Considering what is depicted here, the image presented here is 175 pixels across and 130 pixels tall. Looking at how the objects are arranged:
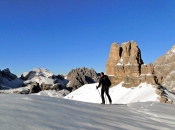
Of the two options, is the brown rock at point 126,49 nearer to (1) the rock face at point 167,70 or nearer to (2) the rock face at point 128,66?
(2) the rock face at point 128,66

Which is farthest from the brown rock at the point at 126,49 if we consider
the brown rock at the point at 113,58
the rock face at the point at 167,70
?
the rock face at the point at 167,70

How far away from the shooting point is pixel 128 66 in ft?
273

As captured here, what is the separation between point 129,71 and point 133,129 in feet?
255

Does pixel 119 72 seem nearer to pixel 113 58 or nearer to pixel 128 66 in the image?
pixel 128 66

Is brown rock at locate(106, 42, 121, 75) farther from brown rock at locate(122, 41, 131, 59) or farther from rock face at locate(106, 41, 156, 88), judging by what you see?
brown rock at locate(122, 41, 131, 59)

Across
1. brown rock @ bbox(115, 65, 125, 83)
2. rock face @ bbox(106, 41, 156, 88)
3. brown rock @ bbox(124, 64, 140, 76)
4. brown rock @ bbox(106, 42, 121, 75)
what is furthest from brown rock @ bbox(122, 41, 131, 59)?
brown rock @ bbox(124, 64, 140, 76)

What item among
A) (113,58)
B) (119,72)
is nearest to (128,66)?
(119,72)

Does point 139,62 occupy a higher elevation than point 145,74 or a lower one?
higher

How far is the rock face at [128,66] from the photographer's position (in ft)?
244

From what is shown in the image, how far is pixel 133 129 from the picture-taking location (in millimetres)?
5852

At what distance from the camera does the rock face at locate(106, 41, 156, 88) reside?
74.2 metres

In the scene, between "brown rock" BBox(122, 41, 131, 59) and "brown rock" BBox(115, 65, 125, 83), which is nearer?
"brown rock" BBox(115, 65, 125, 83)

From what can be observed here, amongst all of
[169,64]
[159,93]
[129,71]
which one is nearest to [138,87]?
[129,71]

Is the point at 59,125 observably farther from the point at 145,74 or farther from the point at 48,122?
the point at 145,74
